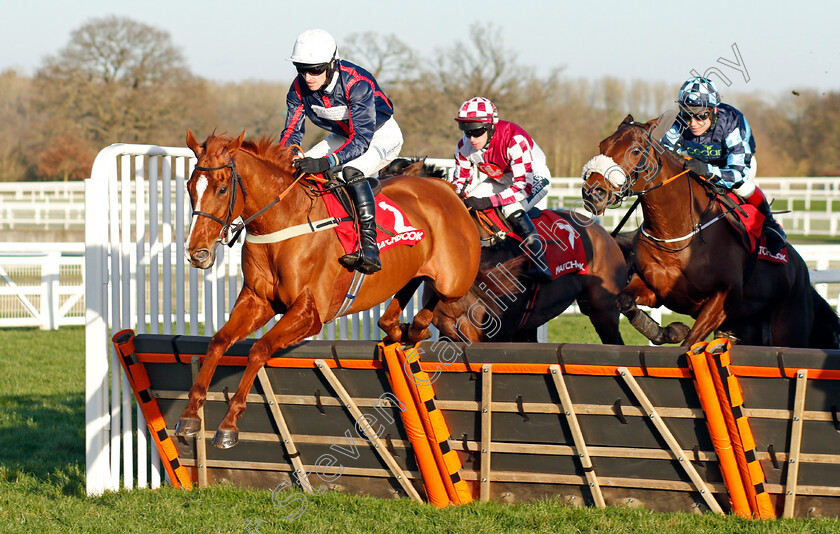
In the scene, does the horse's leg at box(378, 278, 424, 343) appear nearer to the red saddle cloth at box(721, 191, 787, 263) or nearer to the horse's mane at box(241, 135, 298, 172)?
the horse's mane at box(241, 135, 298, 172)

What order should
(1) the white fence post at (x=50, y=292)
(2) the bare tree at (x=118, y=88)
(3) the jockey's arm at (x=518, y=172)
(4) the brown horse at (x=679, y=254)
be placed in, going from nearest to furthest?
(4) the brown horse at (x=679, y=254), (3) the jockey's arm at (x=518, y=172), (1) the white fence post at (x=50, y=292), (2) the bare tree at (x=118, y=88)

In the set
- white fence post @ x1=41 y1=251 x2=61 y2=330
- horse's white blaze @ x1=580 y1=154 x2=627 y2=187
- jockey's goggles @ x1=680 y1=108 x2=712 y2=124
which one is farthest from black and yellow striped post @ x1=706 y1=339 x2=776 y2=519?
white fence post @ x1=41 y1=251 x2=61 y2=330

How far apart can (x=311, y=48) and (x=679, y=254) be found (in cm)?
240

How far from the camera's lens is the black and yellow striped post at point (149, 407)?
15.7 ft

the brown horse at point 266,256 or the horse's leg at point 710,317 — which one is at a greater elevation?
the brown horse at point 266,256

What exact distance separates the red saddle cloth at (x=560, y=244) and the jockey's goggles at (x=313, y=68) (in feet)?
5.97

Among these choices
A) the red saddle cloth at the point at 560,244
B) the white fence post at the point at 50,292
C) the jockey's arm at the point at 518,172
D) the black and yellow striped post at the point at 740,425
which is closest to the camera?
the black and yellow striped post at the point at 740,425

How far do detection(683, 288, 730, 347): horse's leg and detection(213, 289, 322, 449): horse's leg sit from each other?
2189 millimetres

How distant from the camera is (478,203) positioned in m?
5.64

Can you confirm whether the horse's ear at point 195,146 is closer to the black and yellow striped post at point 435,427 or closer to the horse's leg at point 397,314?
the black and yellow striped post at point 435,427

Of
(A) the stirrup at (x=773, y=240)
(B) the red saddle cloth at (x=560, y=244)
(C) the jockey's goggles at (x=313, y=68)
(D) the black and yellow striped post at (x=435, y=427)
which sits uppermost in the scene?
(C) the jockey's goggles at (x=313, y=68)

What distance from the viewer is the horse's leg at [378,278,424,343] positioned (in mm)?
5258

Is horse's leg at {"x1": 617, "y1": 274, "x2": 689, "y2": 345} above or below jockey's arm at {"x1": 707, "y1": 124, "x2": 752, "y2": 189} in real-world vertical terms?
below

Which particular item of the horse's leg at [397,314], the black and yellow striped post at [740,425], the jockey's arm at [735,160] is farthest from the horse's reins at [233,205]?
the jockey's arm at [735,160]
